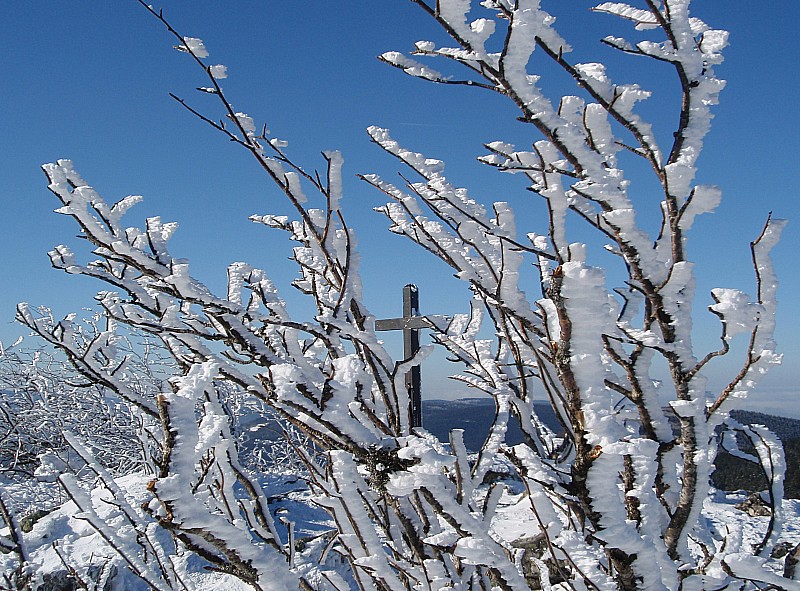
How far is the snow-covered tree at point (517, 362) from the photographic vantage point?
0.90 m

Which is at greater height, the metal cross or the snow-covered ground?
the metal cross

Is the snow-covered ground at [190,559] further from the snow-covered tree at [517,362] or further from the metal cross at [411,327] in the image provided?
the snow-covered tree at [517,362]

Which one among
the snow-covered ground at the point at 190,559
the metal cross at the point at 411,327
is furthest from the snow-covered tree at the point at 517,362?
the snow-covered ground at the point at 190,559

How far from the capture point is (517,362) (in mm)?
1440

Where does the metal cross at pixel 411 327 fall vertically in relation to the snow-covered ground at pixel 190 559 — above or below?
above

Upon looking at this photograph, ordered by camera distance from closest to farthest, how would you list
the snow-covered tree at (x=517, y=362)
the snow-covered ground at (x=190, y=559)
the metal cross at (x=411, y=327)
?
the snow-covered tree at (x=517, y=362) < the metal cross at (x=411, y=327) < the snow-covered ground at (x=190, y=559)

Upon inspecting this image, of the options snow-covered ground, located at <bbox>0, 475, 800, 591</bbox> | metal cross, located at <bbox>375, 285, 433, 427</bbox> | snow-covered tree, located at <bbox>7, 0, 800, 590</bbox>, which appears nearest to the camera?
snow-covered tree, located at <bbox>7, 0, 800, 590</bbox>

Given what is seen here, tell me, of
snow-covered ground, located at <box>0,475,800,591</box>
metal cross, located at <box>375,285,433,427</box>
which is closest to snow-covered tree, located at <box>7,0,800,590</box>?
metal cross, located at <box>375,285,433,427</box>

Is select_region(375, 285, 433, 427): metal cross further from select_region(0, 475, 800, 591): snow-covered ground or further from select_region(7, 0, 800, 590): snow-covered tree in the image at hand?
select_region(7, 0, 800, 590): snow-covered tree

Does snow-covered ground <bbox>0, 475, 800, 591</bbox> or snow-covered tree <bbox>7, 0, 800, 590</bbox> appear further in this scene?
snow-covered ground <bbox>0, 475, 800, 591</bbox>

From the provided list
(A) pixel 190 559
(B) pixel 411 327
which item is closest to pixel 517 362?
(B) pixel 411 327

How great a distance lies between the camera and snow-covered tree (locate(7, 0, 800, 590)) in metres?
0.90

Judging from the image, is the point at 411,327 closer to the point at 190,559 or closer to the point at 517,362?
the point at 517,362

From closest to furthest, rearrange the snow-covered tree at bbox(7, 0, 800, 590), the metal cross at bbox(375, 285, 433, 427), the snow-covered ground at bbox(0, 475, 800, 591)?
the snow-covered tree at bbox(7, 0, 800, 590) → the metal cross at bbox(375, 285, 433, 427) → the snow-covered ground at bbox(0, 475, 800, 591)
